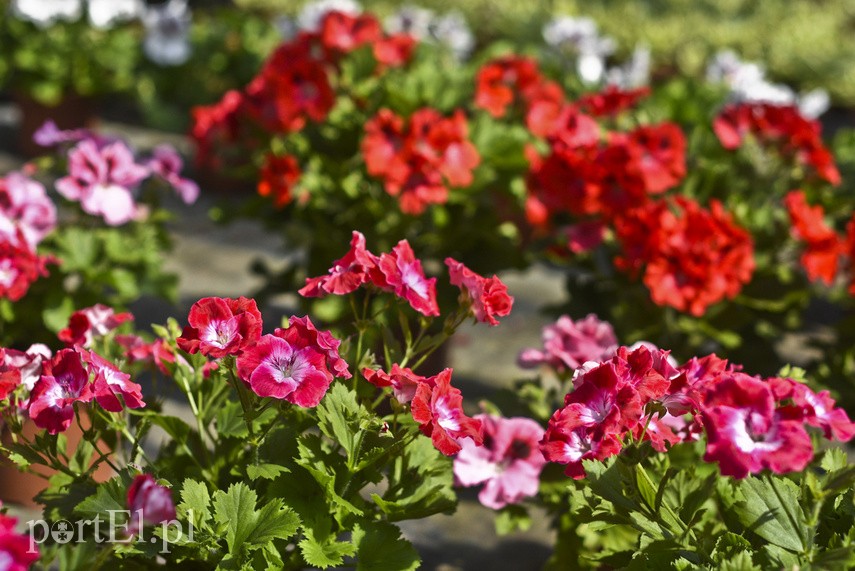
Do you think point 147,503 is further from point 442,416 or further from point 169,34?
point 169,34

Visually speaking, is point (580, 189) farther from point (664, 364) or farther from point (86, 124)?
point (86, 124)

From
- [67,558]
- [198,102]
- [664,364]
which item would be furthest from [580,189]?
[198,102]

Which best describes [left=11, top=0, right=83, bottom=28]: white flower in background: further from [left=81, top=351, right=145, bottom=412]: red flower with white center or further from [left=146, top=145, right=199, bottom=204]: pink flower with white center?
[left=81, top=351, right=145, bottom=412]: red flower with white center

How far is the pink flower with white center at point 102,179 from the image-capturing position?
7.29ft

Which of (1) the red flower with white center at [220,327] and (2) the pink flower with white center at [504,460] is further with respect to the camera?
(2) the pink flower with white center at [504,460]

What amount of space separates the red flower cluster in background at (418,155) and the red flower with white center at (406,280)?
108cm

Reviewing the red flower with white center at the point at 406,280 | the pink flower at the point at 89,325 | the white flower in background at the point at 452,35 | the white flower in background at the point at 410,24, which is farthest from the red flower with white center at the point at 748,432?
the white flower in background at the point at 452,35

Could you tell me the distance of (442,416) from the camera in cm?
137

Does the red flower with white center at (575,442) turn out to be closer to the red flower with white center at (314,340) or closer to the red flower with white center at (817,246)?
the red flower with white center at (314,340)

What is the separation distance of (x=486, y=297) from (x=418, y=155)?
1.17 meters

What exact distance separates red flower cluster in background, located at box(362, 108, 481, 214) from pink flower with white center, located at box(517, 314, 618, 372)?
819 millimetres

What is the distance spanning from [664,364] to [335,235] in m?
1.71

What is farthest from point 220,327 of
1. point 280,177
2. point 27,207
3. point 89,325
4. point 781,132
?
point 781,132

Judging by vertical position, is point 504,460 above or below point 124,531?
above
